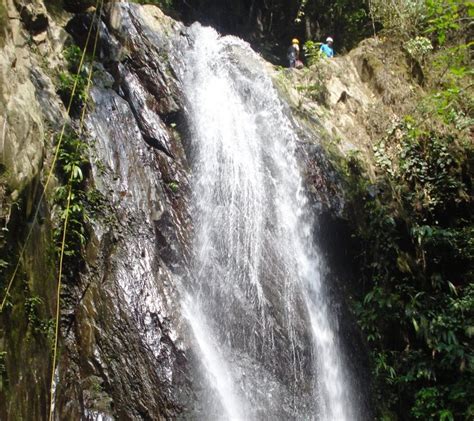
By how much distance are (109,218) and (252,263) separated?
84.8 inches

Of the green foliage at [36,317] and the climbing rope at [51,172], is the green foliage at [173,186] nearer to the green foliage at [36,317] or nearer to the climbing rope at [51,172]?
the climbing rope at [51,172]

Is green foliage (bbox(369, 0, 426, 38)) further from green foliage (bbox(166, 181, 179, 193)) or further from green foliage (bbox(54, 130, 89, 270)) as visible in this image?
green foliage (bbox(54, 130, 89, 270))

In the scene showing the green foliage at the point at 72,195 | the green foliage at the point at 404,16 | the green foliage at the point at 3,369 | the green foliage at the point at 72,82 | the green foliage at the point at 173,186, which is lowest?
the green foliage at the point at 3,369

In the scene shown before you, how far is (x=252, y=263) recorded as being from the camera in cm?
698

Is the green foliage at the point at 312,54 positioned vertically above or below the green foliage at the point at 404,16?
below

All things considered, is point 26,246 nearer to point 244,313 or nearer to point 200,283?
point 200,283

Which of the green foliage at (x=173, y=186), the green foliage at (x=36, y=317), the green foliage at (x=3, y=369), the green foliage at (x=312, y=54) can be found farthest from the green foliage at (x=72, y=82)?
the green foliage at (x=312, y=54)

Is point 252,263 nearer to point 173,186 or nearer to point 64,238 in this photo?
point 173,186

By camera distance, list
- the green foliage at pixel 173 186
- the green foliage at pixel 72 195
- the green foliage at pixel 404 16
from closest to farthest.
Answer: the green foliage at pixel 72 195 → the green foliage at pixel 173 186 → the green foliage at pixel 404 16

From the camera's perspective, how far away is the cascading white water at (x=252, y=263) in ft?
19.6

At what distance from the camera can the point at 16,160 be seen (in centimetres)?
401

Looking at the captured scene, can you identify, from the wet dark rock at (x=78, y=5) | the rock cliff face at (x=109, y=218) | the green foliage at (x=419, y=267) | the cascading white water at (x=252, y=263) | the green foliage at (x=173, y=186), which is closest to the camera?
the rock cliff face at (x=109, y=218)

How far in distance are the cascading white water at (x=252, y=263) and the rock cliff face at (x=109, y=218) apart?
1.10 ft

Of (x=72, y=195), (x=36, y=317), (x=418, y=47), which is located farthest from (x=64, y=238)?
(x=418, y=47)
